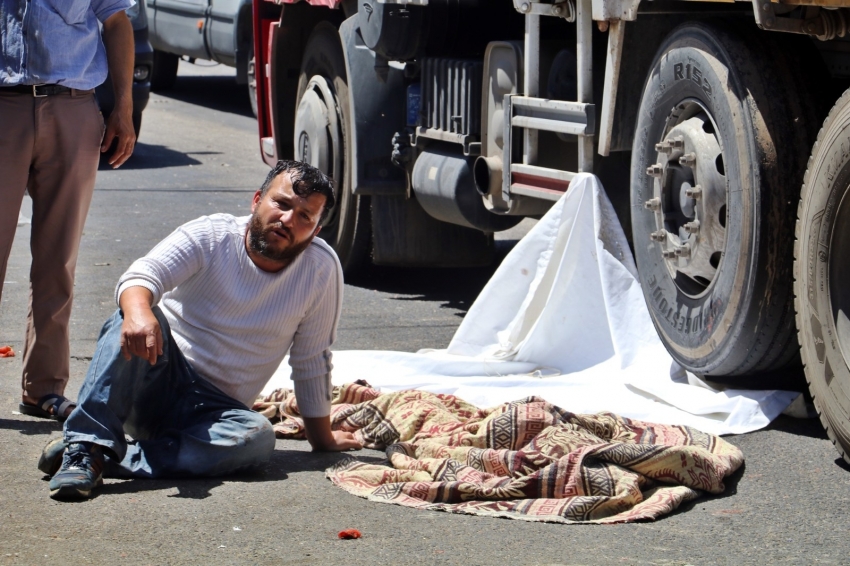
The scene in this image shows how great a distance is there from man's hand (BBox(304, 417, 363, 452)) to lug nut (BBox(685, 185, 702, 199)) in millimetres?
1448

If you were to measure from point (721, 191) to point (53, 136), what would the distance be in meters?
2.26

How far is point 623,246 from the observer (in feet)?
18.7

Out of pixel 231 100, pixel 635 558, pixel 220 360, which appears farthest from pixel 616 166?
pixel 231 100

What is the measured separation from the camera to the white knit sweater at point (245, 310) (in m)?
4.36

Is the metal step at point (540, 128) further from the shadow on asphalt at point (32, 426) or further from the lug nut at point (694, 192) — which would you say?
the shadow on asphalt at point (32, 426)

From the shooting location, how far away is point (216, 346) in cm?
440

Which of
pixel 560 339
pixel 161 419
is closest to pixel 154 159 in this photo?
pixel 560 339

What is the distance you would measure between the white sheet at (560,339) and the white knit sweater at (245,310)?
944 mm

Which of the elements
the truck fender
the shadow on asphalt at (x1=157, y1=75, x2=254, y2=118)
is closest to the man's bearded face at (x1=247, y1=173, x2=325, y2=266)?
the truck fender

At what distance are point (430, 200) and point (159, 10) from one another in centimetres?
992

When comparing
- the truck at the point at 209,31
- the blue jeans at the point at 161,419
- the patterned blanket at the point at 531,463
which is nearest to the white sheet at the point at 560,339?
the patterned blanket at the point at 531,463

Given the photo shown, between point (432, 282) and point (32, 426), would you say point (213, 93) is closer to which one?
point (432, 282)

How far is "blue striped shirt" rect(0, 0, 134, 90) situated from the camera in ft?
15.5

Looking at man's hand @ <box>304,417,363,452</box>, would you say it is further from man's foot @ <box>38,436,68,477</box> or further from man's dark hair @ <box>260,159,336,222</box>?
man's foot @ <box>38,436,68,477</box>
